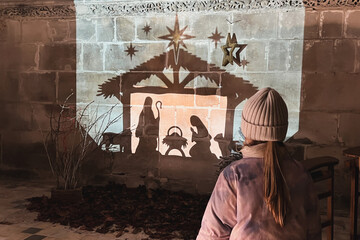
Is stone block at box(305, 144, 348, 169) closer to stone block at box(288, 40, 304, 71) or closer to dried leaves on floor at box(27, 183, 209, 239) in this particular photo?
stone block at box(288, 40, 304, 71)

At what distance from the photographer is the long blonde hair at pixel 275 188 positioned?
4.29 ft

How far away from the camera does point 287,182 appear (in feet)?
4.47

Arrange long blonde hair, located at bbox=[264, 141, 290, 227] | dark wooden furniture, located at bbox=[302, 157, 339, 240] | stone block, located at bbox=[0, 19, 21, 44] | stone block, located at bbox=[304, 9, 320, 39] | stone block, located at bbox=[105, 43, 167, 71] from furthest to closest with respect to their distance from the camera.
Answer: stone block, located at bbox=[0, 19, 21, 44], stone block, located at bbox=[105, 43, 167, 71], stone block, located at bbox=[304, 9, 320, 39], dark wooden furniture, located at bbox=[302, 157, 339, 240], long blonde hair, located at bbox=[264, 141, 290, 227]

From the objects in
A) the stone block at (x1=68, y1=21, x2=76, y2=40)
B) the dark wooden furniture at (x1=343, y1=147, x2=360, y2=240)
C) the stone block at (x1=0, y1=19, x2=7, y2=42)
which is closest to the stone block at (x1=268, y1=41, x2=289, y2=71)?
the dark wooden furniture at (x1=343, y1=147, x2=360, y2=240)

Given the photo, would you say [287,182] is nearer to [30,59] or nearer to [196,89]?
[196,89]

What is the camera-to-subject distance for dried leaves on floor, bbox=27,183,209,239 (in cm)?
353

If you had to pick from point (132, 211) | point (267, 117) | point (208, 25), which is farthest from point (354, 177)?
point (208, 25)

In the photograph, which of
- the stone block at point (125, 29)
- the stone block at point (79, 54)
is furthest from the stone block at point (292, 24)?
the stone block at point (79, 54)

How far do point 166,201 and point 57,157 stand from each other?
1.60 m

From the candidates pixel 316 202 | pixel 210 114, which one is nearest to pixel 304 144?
pixel 210 114

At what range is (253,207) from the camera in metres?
1.33

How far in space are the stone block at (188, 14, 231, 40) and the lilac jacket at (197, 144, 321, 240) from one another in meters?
3.20

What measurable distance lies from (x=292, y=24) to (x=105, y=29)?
2242 millimetres

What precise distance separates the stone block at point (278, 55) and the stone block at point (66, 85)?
246cm
